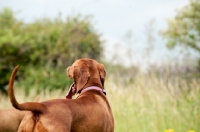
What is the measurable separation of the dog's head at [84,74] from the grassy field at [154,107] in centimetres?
274

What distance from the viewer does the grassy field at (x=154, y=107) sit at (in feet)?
29.6

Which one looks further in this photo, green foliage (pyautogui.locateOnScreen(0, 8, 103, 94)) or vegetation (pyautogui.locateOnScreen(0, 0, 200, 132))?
green foliage (pyautogui.locateOnScreen(0, 8, 103, 94))

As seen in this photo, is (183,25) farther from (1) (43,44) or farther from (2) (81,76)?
(2) (81,76)

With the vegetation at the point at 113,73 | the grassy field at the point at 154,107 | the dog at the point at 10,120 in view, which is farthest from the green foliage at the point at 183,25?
the dog at the point at 10,120

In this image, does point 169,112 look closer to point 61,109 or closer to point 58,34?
point 61,109

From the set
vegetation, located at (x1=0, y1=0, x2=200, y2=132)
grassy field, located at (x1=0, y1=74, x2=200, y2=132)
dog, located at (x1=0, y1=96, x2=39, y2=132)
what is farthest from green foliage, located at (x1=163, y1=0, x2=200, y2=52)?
dog, located at (x1=0, y1=96, x2=39, y2=132)

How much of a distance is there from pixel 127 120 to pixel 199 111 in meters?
1.55

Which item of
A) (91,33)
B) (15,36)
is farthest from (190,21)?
(15,36)

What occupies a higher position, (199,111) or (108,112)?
(108,112)

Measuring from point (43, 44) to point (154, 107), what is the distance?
10.7m

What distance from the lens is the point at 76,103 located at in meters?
5.05

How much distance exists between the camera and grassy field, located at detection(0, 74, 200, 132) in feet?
29.6

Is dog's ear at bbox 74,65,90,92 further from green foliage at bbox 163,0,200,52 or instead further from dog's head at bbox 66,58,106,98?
green foliage at bbox 163,0,200,52

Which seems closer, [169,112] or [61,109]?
[61,109]
